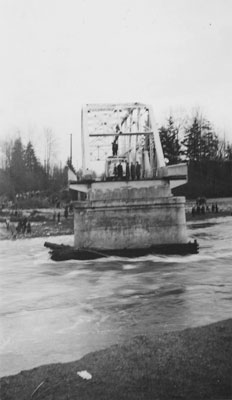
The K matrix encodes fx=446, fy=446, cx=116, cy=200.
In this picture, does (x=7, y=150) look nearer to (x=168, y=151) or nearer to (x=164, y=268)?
(x=168, y=151)

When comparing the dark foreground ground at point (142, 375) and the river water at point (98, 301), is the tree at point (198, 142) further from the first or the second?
the dark foreground ground at point (142, 375)

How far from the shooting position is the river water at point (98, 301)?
8467mm

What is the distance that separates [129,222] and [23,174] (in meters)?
66.7

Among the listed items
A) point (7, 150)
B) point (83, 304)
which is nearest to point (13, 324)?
point (83, 304)

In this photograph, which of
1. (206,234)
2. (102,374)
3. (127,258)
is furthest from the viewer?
(206,234)

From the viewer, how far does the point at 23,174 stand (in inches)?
3371


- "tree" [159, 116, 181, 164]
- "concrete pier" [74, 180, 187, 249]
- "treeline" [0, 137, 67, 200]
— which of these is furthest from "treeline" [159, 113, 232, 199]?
"concrete pier" [74, 180, 187, 249]

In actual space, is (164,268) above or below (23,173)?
below

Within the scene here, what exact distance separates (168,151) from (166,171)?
54565 mm

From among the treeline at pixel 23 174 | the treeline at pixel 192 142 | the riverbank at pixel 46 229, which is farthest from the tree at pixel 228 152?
the riverbank at pixel 46 229

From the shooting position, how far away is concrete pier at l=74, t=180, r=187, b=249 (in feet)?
71.2

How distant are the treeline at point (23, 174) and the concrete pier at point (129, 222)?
180 ft

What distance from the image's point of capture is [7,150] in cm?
9181

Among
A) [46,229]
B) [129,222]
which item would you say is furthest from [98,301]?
[46,229]
